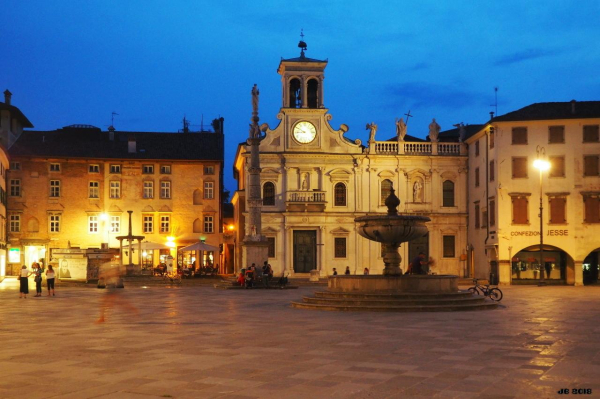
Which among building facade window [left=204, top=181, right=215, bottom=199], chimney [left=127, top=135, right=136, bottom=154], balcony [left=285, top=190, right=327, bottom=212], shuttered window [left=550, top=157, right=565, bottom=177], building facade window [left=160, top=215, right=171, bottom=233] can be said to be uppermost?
chimney [left=127, top=135, right=136, bottom=154]

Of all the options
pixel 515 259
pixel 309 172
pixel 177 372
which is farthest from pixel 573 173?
pixel 177 372

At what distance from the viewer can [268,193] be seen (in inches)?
2016

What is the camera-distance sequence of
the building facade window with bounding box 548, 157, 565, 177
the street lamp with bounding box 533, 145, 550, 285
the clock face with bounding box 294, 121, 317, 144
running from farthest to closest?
the clock face with bounding box 294, 121, 317, 144
the building facade window with bounding box 548, 157, 565, 177
the street lamp with bounding box 533, 145, 550, 285

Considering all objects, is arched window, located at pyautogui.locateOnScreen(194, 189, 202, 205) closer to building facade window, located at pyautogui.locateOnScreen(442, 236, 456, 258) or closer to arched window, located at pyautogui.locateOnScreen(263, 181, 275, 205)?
arched window, located at pyautogui.locateOnScreen(263, 181, 275, 205)

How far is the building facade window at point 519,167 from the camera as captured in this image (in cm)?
4644

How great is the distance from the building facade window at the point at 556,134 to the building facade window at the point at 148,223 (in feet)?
96.6

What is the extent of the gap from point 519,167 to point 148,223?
2763cm

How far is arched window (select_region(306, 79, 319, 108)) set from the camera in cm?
5188

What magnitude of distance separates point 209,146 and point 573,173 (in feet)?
90.2

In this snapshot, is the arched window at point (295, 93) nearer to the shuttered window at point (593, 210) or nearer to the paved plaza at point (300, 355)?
the shuttered window at point (593, 210)

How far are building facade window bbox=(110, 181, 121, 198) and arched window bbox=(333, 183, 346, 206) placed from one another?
1691 centimetres

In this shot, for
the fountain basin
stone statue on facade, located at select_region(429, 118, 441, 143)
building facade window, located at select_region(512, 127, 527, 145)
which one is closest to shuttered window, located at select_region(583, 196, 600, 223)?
building facade window, located at select_region(512, 127, 527, 145)

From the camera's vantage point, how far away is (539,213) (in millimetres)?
45875

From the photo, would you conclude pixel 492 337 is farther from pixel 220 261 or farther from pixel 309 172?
pixel 220 261
